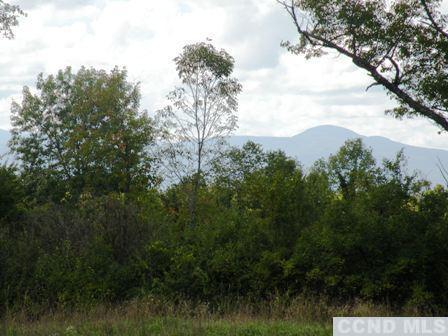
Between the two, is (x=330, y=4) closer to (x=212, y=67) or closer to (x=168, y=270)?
(x=212, y=67)

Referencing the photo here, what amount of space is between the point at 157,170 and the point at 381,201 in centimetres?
2700

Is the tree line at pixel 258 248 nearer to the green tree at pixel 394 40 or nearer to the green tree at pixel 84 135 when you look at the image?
the green tree at pixel 394 40

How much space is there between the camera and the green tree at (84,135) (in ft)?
140

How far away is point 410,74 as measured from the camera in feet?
74.9

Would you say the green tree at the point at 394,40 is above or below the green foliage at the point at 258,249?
above

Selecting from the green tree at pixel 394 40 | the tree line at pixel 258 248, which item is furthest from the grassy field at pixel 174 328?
the green tree at pixel 394 40

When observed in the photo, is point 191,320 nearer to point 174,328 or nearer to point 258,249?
point 174,328

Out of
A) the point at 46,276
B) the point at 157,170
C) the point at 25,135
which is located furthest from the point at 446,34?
the point at 25,135

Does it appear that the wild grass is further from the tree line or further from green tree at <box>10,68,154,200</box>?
green tree at <box>10,68,154,200</box>

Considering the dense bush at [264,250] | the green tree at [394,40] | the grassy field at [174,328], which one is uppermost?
the green tree at [394,40]

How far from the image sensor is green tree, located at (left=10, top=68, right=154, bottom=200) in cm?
4281

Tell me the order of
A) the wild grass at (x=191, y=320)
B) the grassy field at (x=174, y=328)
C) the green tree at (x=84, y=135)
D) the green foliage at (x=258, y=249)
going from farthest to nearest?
1. the green tree at (x=84, y=135)
2. the green foliage at (x=258, y=249)
3. the wild grass at (x=191, y=320)
4. the grassy field at (x=174, y=328)

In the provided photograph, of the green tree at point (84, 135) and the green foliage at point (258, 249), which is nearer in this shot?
the green foliage at point (258, 249)

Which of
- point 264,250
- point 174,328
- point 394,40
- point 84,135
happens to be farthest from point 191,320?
point 84,135
